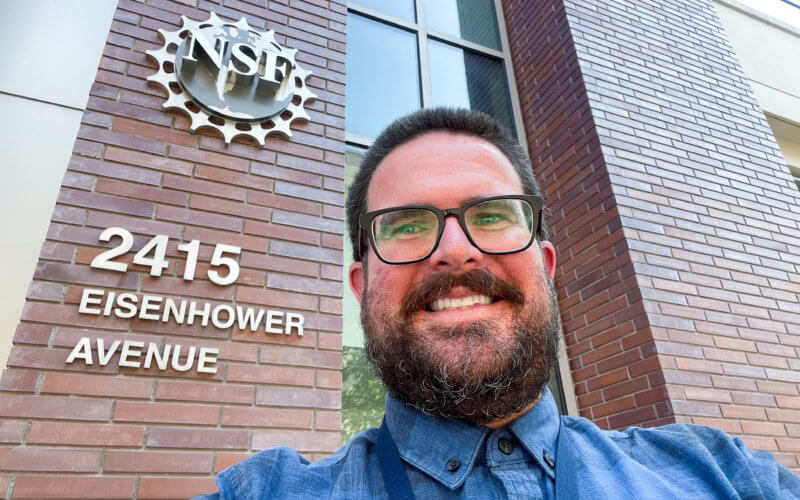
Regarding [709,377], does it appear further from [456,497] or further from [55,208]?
[55,208]


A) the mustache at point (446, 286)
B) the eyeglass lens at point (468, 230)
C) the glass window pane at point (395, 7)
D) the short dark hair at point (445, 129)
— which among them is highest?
the glass window pane at point (395, 7)

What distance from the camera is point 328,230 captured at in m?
2.38

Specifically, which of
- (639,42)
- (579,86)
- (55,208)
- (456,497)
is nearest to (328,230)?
(55,208)

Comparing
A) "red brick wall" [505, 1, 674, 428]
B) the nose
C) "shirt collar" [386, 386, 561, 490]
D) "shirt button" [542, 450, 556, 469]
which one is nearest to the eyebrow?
the nose

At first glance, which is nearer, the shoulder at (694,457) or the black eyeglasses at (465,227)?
the shoulder at (694,457)

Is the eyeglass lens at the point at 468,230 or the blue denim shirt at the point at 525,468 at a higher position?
the eyeglass lens at the point at 468,230

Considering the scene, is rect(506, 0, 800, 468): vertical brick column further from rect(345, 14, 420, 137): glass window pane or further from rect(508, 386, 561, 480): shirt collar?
rect(508, 386, 561, 480): shirt collar

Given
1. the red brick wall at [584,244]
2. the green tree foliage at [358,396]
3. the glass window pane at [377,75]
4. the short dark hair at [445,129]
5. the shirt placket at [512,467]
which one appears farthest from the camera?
the glass window pane at [377,75]

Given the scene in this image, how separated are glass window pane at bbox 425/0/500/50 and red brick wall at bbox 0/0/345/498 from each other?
2.06 metres

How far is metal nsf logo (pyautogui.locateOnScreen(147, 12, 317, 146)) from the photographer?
7.76ft

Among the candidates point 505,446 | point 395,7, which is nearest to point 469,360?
point 505,446

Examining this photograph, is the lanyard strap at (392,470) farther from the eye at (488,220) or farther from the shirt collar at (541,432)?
the eye at (488,220)

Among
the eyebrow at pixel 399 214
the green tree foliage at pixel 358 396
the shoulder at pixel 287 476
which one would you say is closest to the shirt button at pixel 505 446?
the shoulder at pixel 287 476

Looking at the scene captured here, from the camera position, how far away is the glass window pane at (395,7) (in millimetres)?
3926
